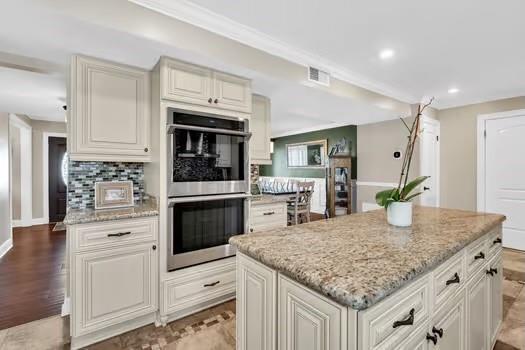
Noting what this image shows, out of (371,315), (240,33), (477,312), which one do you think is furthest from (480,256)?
(240,33)

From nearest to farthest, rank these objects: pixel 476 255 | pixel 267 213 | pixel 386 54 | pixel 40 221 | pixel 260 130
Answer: pixel 476 255 → pixel 386 54 → pixel 267 213 → pixel 260 130 → pixel 40 221

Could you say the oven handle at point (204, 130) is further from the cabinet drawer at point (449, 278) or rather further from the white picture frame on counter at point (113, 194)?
the cabinet drawer at point (449, 278)

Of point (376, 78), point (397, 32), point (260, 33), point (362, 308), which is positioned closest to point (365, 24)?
point (397, 32)

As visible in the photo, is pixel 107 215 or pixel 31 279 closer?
pixel 107 215

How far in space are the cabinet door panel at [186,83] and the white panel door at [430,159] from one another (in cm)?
369

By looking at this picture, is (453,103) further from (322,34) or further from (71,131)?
(71,131)

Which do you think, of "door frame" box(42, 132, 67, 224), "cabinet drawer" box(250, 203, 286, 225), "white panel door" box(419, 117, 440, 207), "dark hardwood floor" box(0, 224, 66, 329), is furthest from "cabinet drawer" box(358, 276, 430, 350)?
"door frame" box(42, 132, 67, 224)

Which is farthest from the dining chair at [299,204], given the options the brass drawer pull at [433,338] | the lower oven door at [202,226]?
the brass drawer pull at [433,338]

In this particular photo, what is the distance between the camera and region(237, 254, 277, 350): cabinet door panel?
1.03 m

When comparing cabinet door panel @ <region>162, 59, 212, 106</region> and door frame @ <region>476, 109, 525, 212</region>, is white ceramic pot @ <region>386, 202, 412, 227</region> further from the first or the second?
door frame @ <region>476, 109, 525, 212</region>

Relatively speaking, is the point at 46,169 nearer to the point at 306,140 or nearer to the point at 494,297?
the point at 306,140

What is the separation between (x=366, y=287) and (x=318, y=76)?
102 inches

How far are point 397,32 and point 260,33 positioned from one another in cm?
118

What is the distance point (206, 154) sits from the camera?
2.22 m
